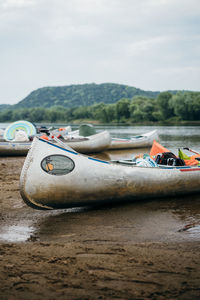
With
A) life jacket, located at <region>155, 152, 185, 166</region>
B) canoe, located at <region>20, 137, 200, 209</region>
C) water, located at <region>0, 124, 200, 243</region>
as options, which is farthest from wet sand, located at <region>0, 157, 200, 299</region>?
life jacket, located at <region>155, 152, 185, 166</region>

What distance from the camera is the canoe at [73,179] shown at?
5262 mm

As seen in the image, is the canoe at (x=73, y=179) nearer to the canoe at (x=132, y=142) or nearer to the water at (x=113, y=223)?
the water at (x=113, y=223)

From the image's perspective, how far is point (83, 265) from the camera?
3.55 metres

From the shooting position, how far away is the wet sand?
9.95ft

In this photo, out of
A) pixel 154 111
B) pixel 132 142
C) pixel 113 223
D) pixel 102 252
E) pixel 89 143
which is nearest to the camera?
pixel 102 252

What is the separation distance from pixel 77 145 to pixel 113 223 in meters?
10.4

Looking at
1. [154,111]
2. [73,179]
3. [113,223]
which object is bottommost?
[113,223]

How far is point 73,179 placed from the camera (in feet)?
17.9

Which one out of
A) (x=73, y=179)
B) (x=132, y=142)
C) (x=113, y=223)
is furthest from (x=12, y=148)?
(x=113, y=223)

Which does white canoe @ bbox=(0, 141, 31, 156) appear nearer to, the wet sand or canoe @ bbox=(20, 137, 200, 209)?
the wet sand

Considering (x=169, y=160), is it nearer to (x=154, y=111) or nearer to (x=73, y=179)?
(x=73, y=179)

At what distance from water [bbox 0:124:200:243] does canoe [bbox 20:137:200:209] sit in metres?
0.25

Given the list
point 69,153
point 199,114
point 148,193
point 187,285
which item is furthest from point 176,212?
point 199,114

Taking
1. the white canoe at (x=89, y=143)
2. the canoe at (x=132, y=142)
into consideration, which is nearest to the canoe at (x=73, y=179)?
the white canoe at (x=89, y=143)
